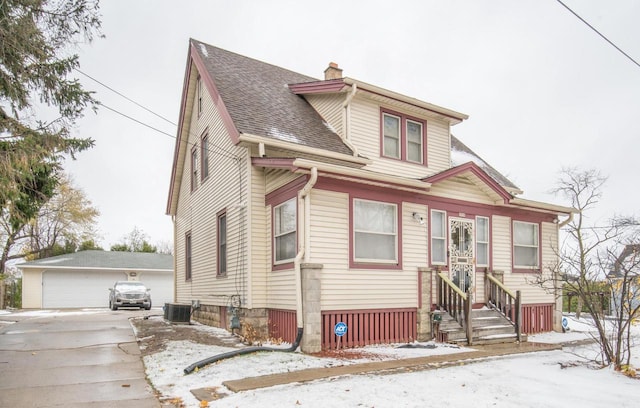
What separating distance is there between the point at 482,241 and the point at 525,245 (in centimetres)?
181

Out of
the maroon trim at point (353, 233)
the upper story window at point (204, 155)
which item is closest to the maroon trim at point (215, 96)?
the upper story window at point (204, 155)

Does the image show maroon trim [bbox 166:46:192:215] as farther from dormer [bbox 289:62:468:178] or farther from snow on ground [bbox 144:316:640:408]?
snow on ground [bbox 144:316:640:408]

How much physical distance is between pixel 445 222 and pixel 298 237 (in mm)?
4243

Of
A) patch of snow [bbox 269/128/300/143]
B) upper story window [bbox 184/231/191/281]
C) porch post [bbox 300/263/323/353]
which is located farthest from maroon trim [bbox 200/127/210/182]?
porch post [bbox 300/263/323/353]

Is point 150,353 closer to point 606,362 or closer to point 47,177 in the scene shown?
point 47,177

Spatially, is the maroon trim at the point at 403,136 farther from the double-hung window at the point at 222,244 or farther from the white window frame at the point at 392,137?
the double-hung window at the point at 222,244

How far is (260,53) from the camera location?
33.8 m

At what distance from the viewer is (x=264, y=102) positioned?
496 inches

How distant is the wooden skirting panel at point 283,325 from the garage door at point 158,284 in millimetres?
21672

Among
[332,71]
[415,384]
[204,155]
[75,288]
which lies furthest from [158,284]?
[415,384]

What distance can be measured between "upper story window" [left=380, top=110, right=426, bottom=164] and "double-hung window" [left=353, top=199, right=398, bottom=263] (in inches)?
81.0

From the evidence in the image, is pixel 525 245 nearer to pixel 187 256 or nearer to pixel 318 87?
pixel 318 87

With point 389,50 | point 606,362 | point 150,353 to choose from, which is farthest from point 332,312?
point 389,50

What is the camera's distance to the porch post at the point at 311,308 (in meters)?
8.87
